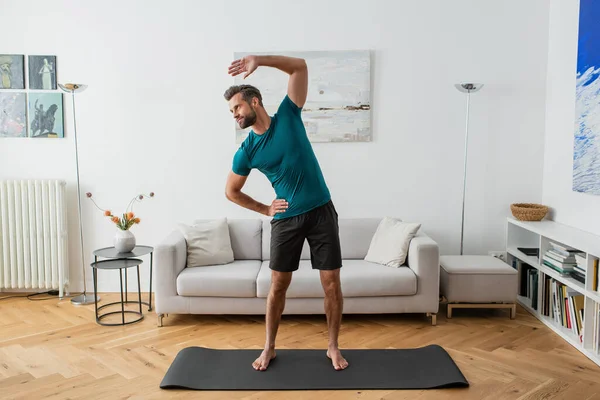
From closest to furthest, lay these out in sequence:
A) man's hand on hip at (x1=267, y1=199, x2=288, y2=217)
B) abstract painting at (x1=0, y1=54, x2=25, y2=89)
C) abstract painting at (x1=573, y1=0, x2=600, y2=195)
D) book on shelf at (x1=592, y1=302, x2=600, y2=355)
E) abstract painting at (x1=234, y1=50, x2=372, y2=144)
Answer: man's hand on hip at (x1=267, y1=199, x2=288, y2=217) → book on shelf at (x1=592, y1=302, x2=600, y2=355) → abstract painting at (x1=573, y1=0, x2=600, y2=195) → abstract painting at (x1=234, y1=50, x2=372, y2=144) → abstract painting at (x1=0, y1=54, x2=25, y2=89)

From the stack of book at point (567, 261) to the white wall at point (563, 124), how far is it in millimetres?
271

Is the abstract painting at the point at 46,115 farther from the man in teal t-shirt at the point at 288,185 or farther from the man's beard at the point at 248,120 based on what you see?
the man's beard at the point at 248,120

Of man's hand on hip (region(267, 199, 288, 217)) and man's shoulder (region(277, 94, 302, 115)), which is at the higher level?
man's shoulder (region(277, 94, 302, 115))

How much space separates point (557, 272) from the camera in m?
3.89

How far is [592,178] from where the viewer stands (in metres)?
3.89

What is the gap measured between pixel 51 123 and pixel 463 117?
3.40m

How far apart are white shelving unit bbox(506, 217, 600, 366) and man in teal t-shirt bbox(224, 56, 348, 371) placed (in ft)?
4.94

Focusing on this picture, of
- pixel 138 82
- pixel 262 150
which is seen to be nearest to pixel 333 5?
pixel 138 82

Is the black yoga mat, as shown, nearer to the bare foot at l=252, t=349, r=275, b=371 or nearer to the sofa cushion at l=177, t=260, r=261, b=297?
the bare foot at l=252, t=349, r=275, b=371

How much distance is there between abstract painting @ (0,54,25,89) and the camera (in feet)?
15.7

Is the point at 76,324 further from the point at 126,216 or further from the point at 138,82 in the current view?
the point at 138,82

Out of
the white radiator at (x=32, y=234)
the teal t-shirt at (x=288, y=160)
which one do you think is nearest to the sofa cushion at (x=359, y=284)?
the teal t-shirt at (x=288, y=160)

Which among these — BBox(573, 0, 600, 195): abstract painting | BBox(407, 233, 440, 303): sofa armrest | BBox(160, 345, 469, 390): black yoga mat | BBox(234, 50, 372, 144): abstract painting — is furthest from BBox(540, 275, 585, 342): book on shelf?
BBox(234, 50, 372, 144): abstract painting

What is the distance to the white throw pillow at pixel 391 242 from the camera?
4.16m
